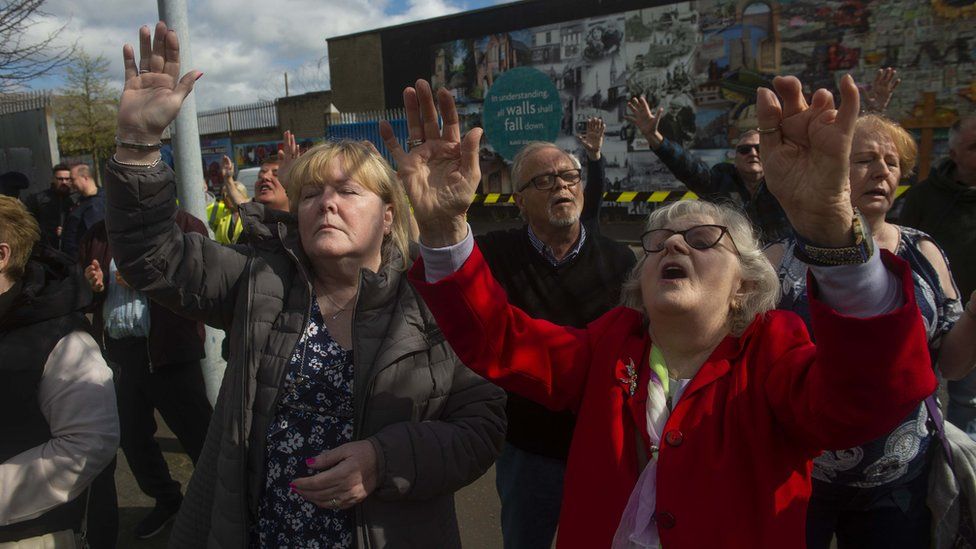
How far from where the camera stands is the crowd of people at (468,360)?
1.33m

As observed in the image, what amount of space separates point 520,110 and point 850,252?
54.4 feet

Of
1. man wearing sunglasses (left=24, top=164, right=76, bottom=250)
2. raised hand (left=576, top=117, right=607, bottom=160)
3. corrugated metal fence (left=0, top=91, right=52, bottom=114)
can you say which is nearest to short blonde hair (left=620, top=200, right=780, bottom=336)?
raised hand (left=576, top=117, right=607, bottom=160)

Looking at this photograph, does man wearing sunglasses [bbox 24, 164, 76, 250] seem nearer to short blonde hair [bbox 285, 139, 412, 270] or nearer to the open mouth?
short blonde hair [bbox 285, 139, 412, 270]

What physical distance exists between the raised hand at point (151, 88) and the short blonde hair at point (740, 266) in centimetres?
135

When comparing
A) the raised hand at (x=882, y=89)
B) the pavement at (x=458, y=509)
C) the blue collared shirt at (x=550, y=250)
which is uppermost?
the raised hand at (x=882, y=89)

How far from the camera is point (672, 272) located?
171cm

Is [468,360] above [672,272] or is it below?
below

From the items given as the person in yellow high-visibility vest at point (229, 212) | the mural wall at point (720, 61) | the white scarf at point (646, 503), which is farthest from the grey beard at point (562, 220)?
the mural wall at point (720, 61)

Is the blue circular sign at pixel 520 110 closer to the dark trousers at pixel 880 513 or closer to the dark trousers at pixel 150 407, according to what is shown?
the dark trousers at pixel 150 407

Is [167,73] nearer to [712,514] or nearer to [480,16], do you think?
[712,514]

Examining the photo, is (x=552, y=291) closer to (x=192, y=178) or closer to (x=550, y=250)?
(x=550, y=250)

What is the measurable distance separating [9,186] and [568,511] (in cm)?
893

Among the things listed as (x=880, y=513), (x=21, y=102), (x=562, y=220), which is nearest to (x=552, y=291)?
(x=562, y=220)

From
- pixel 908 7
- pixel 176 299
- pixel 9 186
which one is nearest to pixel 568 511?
pixel 176 299
